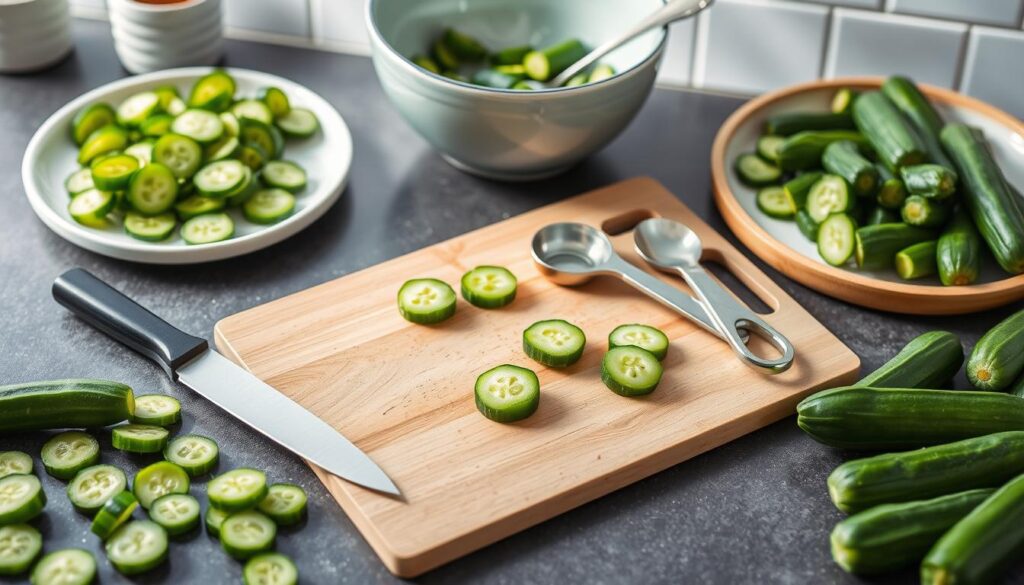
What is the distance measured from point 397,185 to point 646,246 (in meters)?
0.46

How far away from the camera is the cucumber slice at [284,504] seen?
1355 mm

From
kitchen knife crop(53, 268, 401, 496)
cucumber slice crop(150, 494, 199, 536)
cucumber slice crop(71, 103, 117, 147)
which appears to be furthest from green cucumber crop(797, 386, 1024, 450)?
cucumber slice crop(71, 103, 117, 147)

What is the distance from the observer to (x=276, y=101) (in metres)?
2.00

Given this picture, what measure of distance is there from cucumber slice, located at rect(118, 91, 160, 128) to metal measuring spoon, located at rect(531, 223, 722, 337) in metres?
0.72

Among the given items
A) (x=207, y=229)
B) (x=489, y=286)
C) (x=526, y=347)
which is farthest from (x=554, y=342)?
(x=207, y=229)

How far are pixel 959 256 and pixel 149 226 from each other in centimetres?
119

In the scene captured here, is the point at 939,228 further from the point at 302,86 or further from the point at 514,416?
the point at 302,86

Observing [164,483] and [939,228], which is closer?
[164,483]

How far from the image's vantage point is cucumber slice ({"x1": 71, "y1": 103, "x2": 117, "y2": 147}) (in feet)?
6.38

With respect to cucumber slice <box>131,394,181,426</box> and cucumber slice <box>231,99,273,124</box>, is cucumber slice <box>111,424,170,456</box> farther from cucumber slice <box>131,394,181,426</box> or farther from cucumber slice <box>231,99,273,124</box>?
cucumber slice <box>231,99,273,124</box>

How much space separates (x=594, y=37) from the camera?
6.66 feet

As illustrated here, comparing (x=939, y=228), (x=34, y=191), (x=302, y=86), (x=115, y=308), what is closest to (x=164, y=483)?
(x=115, y=308)

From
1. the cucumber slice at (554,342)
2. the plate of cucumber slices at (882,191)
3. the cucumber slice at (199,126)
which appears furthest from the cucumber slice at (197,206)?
the plate of cucumber slices at (882,191)

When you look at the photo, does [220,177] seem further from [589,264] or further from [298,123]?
[589,264]
